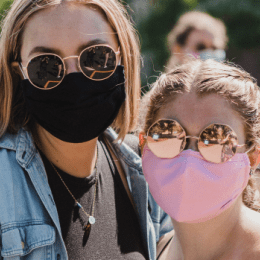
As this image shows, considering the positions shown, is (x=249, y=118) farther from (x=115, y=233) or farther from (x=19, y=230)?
(x=19, y=230)

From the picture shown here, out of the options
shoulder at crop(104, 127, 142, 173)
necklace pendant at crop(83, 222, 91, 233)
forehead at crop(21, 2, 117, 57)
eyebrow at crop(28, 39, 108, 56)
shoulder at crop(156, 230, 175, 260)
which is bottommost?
shoulder at crop(156, 230, 175, 260)

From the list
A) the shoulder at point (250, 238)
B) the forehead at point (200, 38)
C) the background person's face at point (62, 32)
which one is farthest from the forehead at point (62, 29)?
the forehead at point (200, 38)

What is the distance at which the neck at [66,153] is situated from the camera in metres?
2.01

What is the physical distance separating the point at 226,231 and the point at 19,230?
3.44 ft

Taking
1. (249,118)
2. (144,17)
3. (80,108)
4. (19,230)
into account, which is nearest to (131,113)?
(80,108)

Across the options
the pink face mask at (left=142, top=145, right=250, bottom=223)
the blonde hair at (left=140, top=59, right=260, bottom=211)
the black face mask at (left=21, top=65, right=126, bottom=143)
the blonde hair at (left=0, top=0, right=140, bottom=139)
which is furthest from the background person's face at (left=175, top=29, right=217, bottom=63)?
the pink face mask at (left=142, top=145, right=250, bottom=223)

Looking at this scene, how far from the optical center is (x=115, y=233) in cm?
200

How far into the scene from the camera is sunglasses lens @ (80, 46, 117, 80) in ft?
6.09

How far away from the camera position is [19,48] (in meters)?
1.90

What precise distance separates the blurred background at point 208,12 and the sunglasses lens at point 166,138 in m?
4.11

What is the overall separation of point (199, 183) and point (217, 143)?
217 mm

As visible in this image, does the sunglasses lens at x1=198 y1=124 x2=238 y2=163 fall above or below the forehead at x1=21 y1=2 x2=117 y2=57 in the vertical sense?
below

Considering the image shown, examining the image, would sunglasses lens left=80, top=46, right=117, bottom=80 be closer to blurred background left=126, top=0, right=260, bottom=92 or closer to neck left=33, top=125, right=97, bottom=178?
neck left=33, top=125, right=97, bottom=178

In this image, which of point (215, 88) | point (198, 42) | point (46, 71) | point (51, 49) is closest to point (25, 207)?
point (46, 71)
